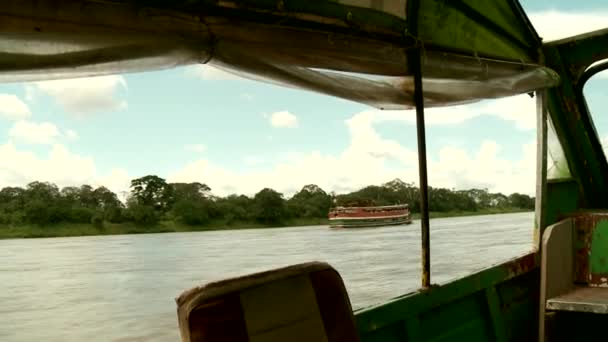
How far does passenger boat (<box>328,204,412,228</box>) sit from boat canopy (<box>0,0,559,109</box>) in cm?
3435

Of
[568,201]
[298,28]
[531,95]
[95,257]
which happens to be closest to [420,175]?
[298,28]

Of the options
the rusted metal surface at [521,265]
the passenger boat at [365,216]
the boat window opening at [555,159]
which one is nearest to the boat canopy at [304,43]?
the boat window opening at [555,159]

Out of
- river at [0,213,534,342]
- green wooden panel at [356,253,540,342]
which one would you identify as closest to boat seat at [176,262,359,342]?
green wooden panel at [356,253,540,342]

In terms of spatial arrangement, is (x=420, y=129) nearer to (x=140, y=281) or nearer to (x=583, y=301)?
(x=583, y=301)

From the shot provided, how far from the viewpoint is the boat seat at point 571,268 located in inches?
120

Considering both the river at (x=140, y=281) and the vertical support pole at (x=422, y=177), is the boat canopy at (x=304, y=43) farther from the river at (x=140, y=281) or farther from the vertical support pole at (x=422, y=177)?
the river at (x=140, y=281)

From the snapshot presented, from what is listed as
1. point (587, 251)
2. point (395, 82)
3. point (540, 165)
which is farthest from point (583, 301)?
point (395, 82)

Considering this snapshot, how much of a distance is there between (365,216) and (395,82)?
36.8 m

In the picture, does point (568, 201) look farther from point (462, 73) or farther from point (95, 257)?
point (95, 257)

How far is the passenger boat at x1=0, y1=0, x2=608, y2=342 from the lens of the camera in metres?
1.47

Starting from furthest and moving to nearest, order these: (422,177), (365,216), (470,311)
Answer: (365,216) < (470,311) < (422,177)

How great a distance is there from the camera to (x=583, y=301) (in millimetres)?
2902

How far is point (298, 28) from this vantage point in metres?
2.08

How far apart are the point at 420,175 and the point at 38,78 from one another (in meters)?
1.66
